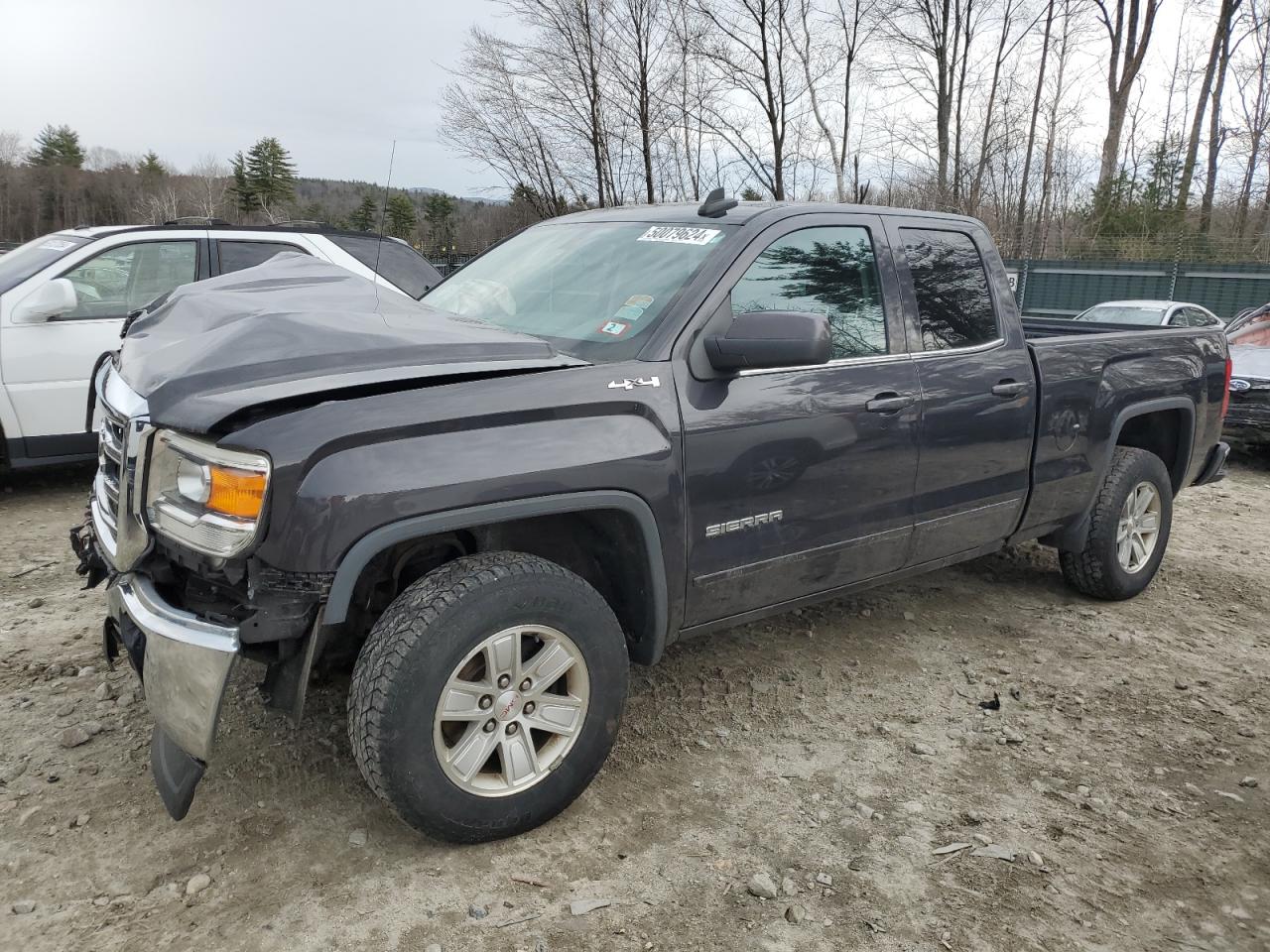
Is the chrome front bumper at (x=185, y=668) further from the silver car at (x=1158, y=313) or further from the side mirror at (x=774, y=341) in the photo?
the silver car at (x=1158, y=313)

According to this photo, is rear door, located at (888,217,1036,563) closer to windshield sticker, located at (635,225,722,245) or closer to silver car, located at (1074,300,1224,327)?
windshield sticker, located at (635,225,722,245)

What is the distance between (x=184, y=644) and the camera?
226 centimetres

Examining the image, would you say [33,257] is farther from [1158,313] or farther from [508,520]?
[1158,313]

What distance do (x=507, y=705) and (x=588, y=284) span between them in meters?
1.58

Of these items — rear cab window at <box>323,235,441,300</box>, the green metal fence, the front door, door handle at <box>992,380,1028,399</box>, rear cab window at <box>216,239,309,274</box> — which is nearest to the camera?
the front door

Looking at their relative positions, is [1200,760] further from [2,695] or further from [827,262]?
[2,695]

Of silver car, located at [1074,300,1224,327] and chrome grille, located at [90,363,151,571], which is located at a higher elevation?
silver car, located at [1074,300,1224,327]

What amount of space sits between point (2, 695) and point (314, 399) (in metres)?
2.15

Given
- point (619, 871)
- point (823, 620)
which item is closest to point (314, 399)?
point (619, 871)

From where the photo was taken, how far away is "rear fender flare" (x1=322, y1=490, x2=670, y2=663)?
230 centimetres

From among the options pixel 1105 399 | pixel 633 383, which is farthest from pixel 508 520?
pixel 1105 399

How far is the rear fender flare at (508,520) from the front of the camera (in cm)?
230

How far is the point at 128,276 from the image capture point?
6105 millimetres

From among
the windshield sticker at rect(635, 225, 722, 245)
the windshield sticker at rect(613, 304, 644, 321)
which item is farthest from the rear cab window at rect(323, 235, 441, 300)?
the windshield sticker at rect(613, 304, 644, 321)
